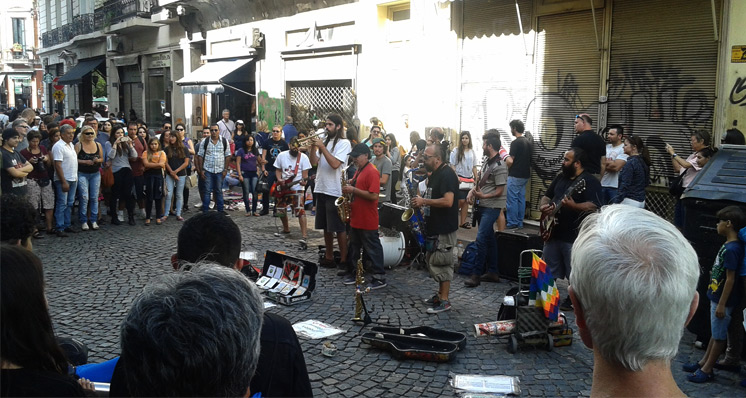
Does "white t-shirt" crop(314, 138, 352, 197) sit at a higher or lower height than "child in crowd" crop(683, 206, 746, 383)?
higher

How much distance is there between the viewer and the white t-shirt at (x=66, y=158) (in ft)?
33.5

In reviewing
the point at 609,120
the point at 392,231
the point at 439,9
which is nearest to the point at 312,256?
the point at 392,231

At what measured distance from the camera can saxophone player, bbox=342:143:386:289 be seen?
7523 mm

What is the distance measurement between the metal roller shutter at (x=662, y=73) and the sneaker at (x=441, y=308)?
474 centimetres

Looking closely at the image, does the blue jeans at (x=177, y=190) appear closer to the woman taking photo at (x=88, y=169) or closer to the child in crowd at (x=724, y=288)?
the woman taking photo at (x=88, y=169)

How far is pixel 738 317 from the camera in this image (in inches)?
190

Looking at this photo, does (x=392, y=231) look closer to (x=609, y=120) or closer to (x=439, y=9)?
(x=609, y=120)

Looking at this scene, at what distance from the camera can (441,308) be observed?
666cm

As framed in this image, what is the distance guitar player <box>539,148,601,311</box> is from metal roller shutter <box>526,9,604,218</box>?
4533 mm

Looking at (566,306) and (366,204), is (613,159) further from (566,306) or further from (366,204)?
(366,204)

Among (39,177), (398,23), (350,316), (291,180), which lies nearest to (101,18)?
(398,23)

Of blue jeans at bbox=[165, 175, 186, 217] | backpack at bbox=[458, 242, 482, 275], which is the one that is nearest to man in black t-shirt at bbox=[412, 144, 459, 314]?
backpack at bbox=[458, 242, 482, 275]

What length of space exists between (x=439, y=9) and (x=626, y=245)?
1250 centimetres

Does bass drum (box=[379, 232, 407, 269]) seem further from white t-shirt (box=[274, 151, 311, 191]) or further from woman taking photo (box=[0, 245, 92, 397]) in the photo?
woman taking photo (box=[0, 245, 92, 397])
